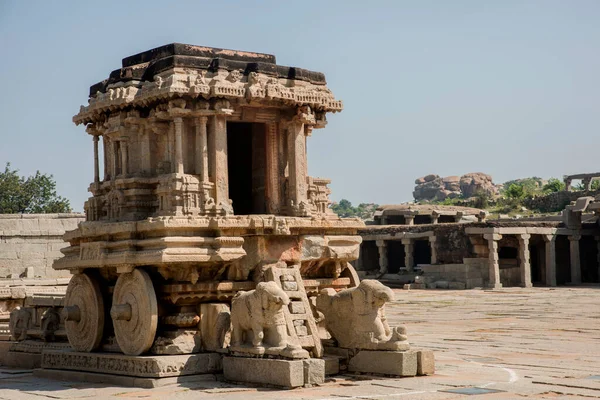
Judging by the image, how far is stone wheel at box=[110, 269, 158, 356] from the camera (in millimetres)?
12945

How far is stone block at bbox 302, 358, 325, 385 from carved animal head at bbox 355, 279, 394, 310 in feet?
4.70

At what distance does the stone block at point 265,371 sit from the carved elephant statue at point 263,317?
24 centimetres

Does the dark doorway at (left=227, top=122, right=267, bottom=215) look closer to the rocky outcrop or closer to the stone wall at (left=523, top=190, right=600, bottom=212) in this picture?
the stone wall at (left=523, top=190, right=600, bottom=212)

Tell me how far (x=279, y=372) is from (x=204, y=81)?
4.30 metres

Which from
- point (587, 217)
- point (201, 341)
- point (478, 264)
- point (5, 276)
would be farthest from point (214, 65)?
point (587, 217)

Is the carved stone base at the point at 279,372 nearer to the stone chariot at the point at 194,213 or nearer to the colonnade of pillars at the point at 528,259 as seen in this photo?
the stone chariot at the point at 194,213

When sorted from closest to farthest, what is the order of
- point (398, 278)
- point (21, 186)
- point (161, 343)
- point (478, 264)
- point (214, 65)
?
point (161, 343), point (214, 65), point (478, 264), point (398, 278), point (21, 186)

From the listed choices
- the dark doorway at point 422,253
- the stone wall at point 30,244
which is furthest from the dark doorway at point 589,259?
the stone wall at point 30,244

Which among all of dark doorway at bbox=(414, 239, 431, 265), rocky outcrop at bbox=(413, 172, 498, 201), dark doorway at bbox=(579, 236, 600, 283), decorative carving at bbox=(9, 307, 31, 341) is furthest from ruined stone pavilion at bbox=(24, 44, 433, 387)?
rocky outcrop at bbox=(413, 172, 498, 201)

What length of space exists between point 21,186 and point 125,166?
140 feet

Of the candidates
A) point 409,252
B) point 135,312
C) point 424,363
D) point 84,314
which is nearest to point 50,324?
point 84,314

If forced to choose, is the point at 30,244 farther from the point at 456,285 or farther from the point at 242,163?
the point at 456,285

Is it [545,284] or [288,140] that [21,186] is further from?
[288,140]

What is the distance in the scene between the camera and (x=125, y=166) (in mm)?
14383
